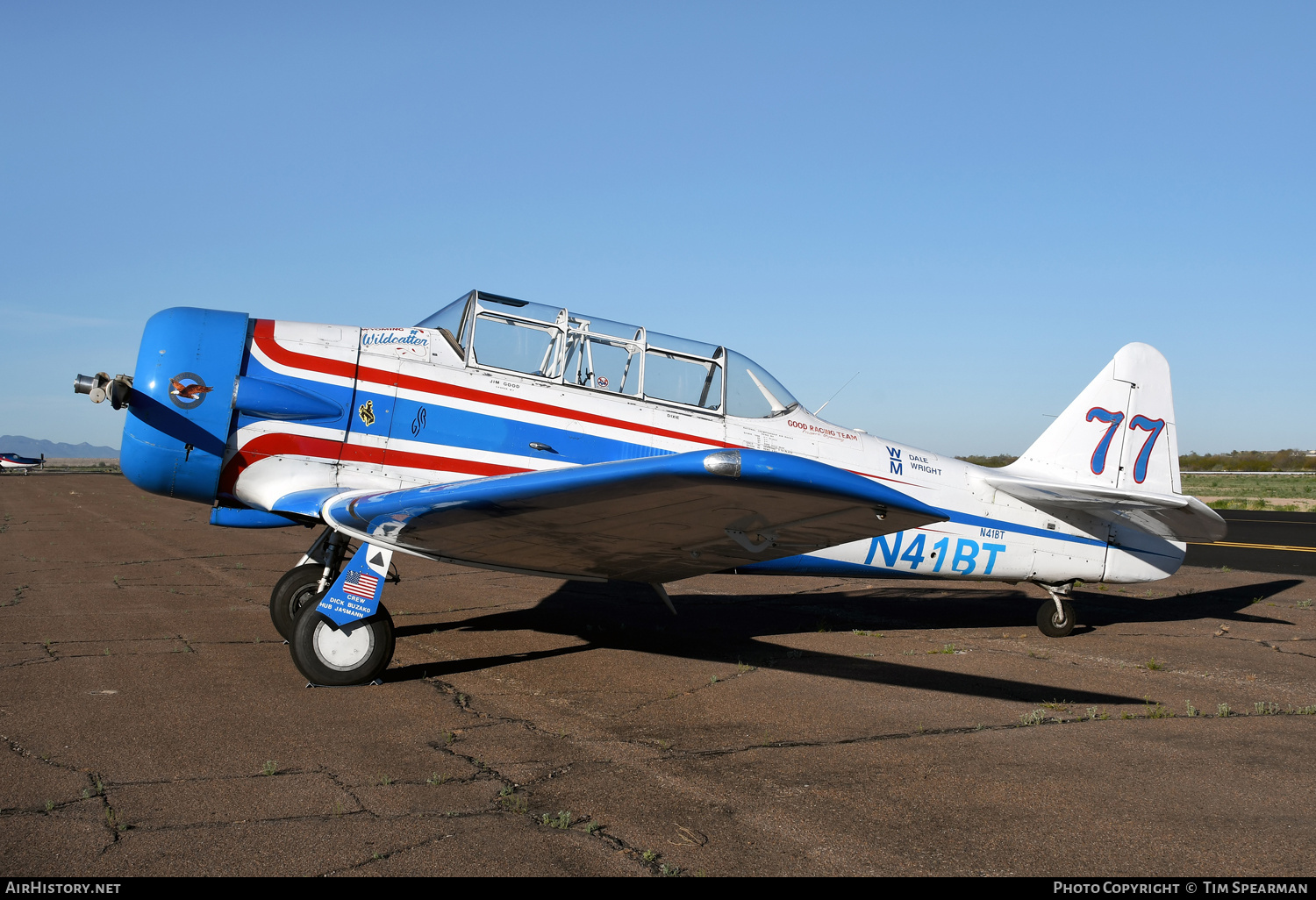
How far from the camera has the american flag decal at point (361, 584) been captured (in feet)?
18.9

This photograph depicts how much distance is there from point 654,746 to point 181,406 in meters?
4.26

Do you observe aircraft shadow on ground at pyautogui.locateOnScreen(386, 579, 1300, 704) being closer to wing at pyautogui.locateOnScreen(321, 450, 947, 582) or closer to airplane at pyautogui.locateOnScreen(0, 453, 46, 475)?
wing at pyautogui.locateOnScreen(321, 450, 947, 582)

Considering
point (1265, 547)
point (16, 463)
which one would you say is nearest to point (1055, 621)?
point (1265, 547)

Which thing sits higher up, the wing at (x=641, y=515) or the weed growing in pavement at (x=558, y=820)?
the wing at (x=641, y=515)

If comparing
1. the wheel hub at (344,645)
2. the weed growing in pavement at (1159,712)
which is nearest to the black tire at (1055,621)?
the weed growing in pavement at (1159,712)

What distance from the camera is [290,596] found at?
7.40m

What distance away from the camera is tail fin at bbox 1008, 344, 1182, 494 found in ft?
29.5

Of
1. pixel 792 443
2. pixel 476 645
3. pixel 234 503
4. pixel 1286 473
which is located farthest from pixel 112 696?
pixel 1286 473

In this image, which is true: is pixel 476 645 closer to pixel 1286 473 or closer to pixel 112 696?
pixel 112 696

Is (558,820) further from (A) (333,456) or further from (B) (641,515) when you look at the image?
(A) (333,456)

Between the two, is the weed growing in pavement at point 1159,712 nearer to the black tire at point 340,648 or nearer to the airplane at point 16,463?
the black tire at point 340,648

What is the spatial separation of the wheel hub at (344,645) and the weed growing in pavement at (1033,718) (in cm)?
427

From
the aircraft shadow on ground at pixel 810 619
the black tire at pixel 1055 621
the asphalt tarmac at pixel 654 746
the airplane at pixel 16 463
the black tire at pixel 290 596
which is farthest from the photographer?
the airplane at pixel 16 463

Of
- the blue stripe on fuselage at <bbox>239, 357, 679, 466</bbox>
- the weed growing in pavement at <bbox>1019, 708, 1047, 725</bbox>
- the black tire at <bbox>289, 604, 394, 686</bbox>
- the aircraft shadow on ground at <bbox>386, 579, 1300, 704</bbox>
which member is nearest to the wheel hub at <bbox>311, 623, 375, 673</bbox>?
the black tire at <bbox>289, 604, 394, 686</bbox>
